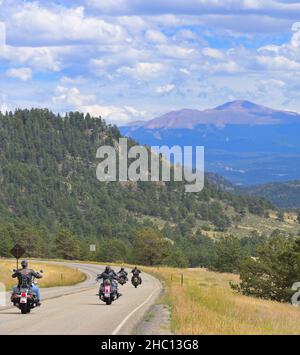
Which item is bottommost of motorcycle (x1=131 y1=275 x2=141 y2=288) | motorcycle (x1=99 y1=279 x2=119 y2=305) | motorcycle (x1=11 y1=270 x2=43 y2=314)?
motorcycle (x1=131 y1=275 x2=141 y2=288)

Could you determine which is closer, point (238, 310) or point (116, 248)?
point (238, 310)

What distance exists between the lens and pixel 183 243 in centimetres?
19288

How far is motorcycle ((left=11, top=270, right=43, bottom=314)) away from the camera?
24.1m

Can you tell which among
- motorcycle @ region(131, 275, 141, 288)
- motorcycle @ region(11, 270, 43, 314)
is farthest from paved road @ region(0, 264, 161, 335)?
motorcycle @ region(131, 275, 141, 288)

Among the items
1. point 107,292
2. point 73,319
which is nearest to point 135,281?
point 107,292

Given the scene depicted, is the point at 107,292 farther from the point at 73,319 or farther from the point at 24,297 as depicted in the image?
the point at 73,319

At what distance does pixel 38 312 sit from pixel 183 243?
6643 inches

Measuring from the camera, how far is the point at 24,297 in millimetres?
24344

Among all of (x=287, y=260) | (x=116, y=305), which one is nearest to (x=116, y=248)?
(x=287, y=260)

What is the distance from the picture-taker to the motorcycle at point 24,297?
24125mm

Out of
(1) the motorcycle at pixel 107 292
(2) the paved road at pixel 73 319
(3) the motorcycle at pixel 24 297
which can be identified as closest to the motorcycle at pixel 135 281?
(1) the motorcycle at pixel 107 292

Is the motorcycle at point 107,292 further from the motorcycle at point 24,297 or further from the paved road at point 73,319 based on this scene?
the motorcycle at point 24,297

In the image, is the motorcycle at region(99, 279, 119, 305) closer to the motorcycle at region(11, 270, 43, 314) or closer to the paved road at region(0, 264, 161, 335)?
the paved road at region(0, 264, 161, 335)
